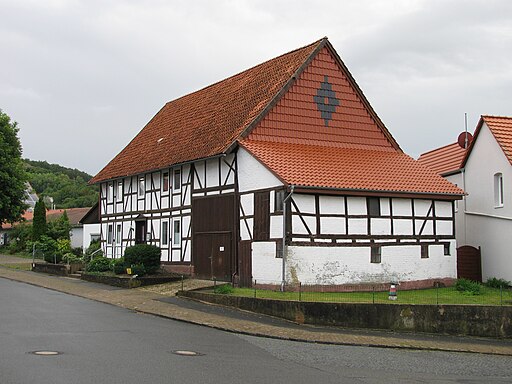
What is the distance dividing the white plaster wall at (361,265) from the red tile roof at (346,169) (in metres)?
2.35

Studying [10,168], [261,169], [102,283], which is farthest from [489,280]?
[10,168]

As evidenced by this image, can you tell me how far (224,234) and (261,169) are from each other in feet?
12.1

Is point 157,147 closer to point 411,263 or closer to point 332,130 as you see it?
point 332,130

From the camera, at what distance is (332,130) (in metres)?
29.8

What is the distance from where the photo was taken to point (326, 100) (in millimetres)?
29906

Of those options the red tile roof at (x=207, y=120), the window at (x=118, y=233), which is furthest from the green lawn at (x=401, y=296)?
the window at (x=118, y=233)

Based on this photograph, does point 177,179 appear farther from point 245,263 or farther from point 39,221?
point 39,221

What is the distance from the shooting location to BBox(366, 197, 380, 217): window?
2558 centimetres

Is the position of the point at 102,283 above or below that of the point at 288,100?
below

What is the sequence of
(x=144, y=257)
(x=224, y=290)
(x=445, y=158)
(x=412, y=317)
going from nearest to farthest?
1. (x=412, y=317)
2. (x=224, y=290)
3. (x=144, y=257)
4. (x=445, y=158)

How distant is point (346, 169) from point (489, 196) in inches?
297

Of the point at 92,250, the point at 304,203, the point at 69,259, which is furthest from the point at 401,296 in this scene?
the point at 92,250

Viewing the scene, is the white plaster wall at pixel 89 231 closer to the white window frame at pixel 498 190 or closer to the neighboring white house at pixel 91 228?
the neighboring white house at pixel 91 228

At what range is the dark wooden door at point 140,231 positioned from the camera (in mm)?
34706
